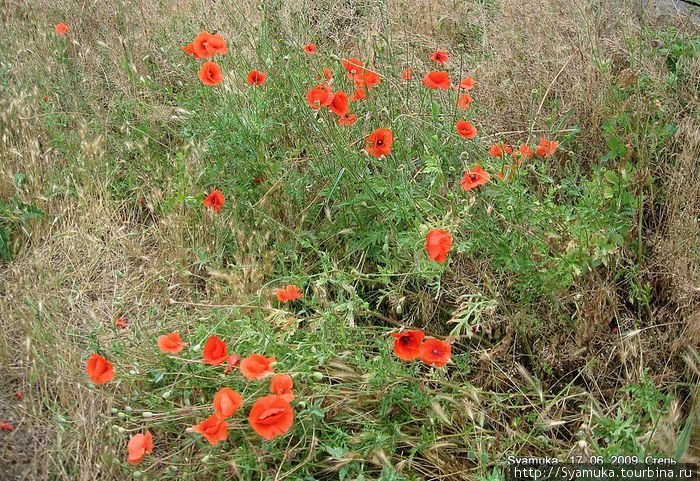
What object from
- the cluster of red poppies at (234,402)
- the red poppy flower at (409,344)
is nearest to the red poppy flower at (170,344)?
the cluster of red poppies at (234,402)

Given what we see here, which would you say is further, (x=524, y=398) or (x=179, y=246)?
(x=179, y=246)

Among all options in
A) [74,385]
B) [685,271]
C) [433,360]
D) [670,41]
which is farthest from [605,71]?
[74,385]

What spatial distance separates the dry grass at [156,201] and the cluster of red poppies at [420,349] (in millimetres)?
276

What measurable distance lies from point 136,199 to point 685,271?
79.2 inches

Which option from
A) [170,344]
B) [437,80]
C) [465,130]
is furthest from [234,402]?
[437,80]

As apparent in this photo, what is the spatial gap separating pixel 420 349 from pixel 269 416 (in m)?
0.40

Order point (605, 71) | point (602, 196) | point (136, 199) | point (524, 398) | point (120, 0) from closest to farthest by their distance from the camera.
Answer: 1. point (524, 398)
2. point (602, 196)
3. point (605, 71)
4. point (136, 199)
5. point (120, 0)

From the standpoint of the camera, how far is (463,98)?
2.36 meters

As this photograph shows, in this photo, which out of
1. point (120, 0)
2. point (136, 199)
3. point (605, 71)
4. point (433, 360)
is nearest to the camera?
point (433, 360)

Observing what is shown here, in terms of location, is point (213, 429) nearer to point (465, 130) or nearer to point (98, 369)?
point (98, 369)

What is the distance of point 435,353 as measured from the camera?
1.70 m

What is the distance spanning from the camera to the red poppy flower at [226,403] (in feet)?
5.22

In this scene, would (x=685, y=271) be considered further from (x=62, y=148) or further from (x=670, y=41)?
(x=62, y=148)

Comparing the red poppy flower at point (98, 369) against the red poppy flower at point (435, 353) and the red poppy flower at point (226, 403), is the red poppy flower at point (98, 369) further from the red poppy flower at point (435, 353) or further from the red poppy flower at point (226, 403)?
the red poppy flower at point (435, 353)
